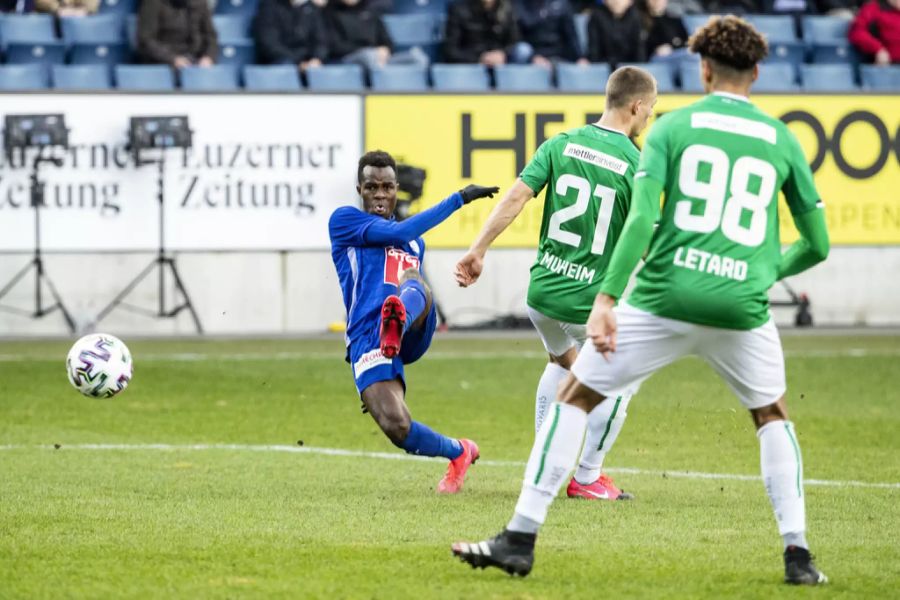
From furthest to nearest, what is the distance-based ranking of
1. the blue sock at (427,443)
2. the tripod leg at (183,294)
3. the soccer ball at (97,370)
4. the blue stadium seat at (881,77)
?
the blue stadium seat at (881,77) < the tripod leg at (183,294) < the soccer ball at (97,370) < the blue sock at (427,443)

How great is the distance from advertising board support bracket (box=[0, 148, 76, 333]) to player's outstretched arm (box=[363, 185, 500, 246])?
34.5 ft

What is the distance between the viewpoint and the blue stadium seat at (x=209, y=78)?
19172 mm

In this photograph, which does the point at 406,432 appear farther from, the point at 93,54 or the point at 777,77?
the point at 777,77

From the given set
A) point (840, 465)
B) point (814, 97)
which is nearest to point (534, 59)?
point (814, 97)

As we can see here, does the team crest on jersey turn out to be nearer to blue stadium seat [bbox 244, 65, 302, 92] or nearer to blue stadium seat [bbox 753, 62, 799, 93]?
blue stadium seat [bbox 244, 65, 302, 92]

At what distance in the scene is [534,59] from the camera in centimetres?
2036

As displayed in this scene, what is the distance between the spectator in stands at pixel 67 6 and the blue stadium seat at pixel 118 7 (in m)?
0.31

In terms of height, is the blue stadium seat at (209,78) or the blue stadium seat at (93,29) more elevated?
the blue stadium seat at (93,29)

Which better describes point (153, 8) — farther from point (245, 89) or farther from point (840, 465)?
point (840, 465)

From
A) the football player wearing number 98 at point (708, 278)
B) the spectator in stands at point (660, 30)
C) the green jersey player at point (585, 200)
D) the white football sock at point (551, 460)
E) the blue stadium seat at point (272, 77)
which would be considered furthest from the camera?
the spectator in stands at point (660, 30)

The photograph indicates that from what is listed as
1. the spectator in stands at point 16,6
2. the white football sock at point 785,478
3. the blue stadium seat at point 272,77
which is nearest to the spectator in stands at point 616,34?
the blue stadium seat at point 272,77

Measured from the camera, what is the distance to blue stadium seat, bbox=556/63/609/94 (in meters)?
19.8

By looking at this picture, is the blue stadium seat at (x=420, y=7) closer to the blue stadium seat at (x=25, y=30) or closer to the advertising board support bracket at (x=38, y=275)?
the blue stadium seat at (x=25, y=30)

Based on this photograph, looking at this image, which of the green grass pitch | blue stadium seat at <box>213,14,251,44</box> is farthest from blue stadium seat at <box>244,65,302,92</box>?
the green grass pitch
